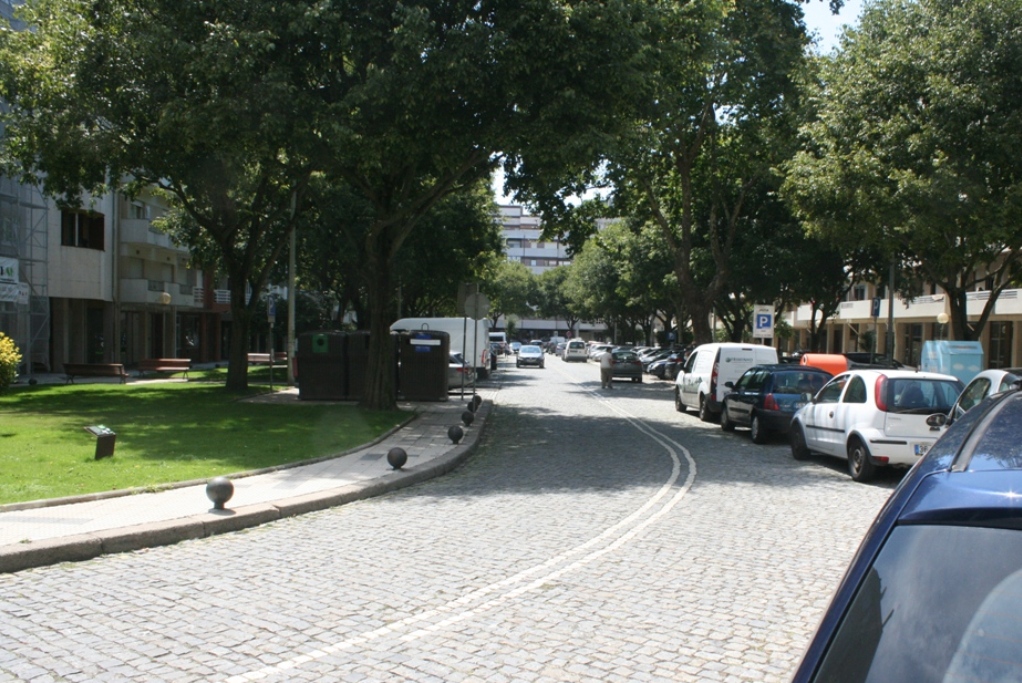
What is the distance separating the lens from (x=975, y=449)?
7.59 feet

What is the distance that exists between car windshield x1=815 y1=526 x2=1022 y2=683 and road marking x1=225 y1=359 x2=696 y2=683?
3833mm

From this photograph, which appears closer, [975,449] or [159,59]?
[975,449]

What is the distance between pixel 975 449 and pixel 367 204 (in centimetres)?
3252

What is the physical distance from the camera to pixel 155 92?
17.5 m

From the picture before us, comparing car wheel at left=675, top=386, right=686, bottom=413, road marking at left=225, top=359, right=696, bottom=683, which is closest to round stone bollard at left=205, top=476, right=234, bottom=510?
road marking at left=225, top=359, right=696, bottom=683

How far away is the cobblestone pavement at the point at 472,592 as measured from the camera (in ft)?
17.2

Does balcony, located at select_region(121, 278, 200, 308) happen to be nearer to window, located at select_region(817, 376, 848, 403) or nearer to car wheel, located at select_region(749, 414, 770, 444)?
car wheel, located at select_region(749, 414, 770, 444)

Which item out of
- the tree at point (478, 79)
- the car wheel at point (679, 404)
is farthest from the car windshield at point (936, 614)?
the car wheel at point (679, 404)

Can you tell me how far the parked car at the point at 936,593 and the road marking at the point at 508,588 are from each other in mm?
3803

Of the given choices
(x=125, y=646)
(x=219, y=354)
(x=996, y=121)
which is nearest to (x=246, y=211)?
(x=996, y=121)

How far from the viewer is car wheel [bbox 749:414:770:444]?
56.9 feet

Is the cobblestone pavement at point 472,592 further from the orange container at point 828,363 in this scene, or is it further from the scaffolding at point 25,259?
the scaffolding at point 25,259

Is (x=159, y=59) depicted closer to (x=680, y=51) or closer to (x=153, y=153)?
(x=153, y=153)

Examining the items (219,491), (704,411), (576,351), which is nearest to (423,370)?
(704,411)
